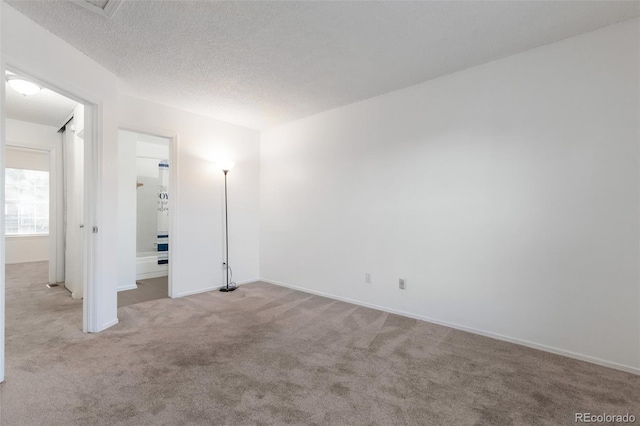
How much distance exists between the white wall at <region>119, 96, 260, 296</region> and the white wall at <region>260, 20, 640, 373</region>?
1.44 meters

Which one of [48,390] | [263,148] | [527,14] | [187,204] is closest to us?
[48,390]

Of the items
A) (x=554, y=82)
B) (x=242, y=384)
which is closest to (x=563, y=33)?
(x=554, y=82)

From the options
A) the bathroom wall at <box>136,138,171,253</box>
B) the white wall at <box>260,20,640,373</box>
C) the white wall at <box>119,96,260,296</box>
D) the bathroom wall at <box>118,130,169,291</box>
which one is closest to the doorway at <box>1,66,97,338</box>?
the bathroom wall at <box>118,130,169,291</box>

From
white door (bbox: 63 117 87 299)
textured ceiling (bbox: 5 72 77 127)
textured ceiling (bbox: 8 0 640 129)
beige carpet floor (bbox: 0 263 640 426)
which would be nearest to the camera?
beige carpet floor (bbox: 0 263 640 426)

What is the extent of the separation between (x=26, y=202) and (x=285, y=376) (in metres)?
8.03

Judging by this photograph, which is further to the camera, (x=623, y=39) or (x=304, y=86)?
(x=304, y=86)

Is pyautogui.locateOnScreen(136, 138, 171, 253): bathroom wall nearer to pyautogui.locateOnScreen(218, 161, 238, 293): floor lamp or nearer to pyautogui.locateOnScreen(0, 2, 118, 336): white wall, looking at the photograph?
pyautogui.locateOnScreen(218, 161, 238, 293): floor lamp

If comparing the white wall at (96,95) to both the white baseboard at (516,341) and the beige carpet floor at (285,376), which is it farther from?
the white baseboard at (516,341)

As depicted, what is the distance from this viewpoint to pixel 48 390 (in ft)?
5.93

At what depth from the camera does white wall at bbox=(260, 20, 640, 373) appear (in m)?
2.18

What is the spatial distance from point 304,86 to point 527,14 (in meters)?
2.01

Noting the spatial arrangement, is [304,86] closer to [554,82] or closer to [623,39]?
[554,82]

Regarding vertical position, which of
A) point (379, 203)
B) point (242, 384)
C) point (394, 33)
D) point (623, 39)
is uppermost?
point (394, 33)

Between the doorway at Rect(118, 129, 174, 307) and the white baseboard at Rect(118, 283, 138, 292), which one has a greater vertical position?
Answer: the doorway at Rect(118, 129, 174, 307)
